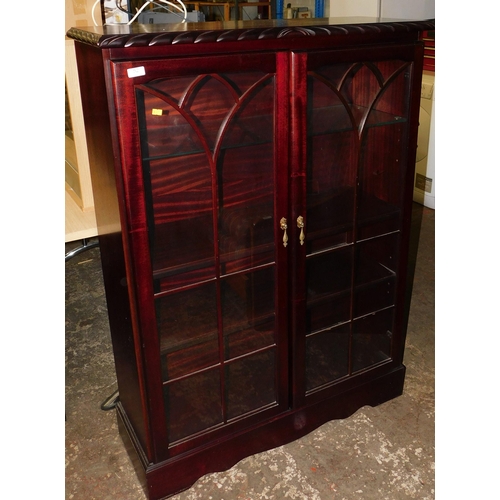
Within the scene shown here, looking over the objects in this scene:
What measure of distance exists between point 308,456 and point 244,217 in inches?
34.6

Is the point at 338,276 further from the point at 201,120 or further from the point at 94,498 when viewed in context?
the point at 94,498

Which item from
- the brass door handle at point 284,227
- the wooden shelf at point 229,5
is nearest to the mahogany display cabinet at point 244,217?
the brass door handle at point 284,227

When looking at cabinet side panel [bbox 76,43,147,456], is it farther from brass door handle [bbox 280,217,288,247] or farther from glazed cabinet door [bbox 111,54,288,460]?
brass door handle [bbox 280,217,288,247]

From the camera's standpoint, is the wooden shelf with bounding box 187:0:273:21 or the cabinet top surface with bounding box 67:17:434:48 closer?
the cabinet top surface with bounding box 67:17:434:48

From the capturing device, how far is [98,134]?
1.47 metres

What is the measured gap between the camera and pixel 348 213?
1818mm

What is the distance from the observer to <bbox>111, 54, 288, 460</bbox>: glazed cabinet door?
1.40 metres

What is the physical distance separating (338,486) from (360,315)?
1.88 ft

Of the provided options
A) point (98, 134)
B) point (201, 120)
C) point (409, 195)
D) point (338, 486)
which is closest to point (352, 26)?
point (201, 120)

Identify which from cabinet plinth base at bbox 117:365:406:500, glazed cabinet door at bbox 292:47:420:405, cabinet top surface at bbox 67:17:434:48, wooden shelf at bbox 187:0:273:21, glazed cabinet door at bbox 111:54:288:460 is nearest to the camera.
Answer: cabinet top surface at bbox 67:17:434:48

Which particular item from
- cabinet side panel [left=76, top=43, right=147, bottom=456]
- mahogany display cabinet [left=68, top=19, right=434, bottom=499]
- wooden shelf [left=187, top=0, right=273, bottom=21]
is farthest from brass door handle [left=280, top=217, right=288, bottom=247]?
wooden shelf [left=187, top=0, right=273, bottom=21]

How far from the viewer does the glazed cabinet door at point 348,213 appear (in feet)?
5.34

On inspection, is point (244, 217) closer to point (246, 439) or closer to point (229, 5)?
point (246, 439)

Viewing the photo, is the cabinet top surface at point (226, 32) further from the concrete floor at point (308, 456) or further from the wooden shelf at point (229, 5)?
the wooden shelf at point (229, 5)
